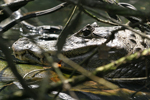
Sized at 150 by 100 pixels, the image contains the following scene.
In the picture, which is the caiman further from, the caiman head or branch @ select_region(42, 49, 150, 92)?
branch @ select_region(42, 49, 150, 92)

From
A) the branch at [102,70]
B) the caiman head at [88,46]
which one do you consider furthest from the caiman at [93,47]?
the branch at [102,70]

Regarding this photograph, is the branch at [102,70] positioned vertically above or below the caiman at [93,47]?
above

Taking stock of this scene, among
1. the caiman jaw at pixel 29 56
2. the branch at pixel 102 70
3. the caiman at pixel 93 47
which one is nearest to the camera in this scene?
the branch at pixel 102 70

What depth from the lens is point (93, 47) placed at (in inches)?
97.9

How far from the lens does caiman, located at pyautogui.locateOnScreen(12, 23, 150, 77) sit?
2.52 meters

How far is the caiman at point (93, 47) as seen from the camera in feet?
8.25

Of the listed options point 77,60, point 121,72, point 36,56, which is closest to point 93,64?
point 77,60

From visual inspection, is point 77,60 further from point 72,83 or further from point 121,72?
point 72,83

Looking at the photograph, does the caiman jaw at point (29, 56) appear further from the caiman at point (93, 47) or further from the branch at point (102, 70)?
the branch at point (102, 70)

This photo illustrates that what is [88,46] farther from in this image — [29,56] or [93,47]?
[29,56]

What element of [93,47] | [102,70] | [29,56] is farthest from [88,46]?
[102,70]

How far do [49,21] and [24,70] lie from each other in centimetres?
439

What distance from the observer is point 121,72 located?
2.55m

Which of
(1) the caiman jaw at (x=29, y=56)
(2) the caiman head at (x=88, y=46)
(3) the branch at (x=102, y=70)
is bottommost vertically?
(1) the caiman jaw at (x=29, y=56)
